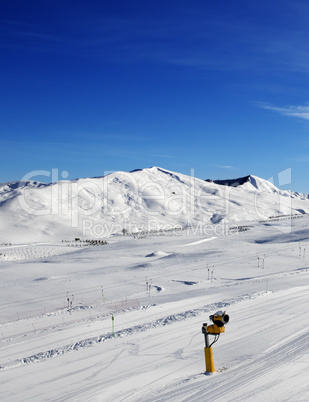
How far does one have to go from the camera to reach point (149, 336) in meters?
11.9

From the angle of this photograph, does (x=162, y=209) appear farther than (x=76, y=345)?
Yes

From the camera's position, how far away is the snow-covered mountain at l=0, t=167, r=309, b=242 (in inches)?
2721

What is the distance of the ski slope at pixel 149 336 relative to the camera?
791 cm

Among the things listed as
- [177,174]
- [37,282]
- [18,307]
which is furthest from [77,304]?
[177,174]

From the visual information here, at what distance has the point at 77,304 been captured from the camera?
19.2 meters

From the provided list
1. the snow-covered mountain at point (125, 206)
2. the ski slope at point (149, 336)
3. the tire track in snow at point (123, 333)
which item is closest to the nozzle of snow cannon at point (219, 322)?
the ski slope at point (149, 336)

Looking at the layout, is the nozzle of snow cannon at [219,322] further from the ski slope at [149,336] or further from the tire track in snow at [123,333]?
the tire track in snow at [123,333]

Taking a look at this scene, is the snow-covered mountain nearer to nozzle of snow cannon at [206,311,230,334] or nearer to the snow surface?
the snow surface

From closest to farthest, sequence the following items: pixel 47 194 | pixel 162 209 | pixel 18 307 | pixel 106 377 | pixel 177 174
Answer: pixel 106 377
pixel 18 307
pixel 47 194
pixel 162 209
pixel 177 174

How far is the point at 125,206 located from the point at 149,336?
7957 centimetres

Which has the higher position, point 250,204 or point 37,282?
point 250,204

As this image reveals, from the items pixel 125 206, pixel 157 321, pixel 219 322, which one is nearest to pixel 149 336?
pixel 157 321

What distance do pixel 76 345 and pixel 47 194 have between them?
254 feet

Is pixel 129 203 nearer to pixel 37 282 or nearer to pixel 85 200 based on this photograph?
pixel 85 200
